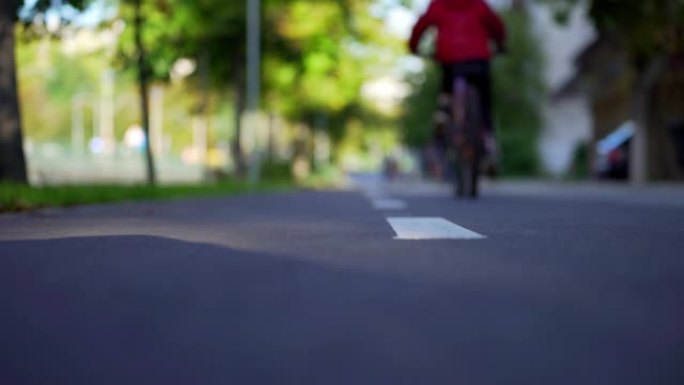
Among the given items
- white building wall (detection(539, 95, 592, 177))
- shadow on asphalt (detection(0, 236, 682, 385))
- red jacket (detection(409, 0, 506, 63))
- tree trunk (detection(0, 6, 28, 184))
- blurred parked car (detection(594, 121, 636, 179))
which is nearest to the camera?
shadow on asphalt (detection(0, 236, 682, 385))

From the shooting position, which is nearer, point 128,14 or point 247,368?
point 247,368

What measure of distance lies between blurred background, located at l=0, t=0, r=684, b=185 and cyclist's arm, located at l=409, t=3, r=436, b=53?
521 cm

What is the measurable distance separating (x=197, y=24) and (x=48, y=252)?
956 inches

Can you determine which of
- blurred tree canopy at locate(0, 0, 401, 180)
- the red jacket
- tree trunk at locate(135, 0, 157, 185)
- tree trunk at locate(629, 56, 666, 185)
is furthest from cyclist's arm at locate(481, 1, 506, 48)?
tree trunk at locate(629, 56, 666, 185)

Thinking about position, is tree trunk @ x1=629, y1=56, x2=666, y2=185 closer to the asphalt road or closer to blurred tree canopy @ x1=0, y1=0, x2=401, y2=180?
blurred tree canopy @ x1=0, y1=0, x2=401, y2=180

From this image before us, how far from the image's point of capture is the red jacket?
477 inches

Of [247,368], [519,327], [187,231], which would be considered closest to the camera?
[247,368]

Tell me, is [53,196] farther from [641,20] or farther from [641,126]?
[641,126]

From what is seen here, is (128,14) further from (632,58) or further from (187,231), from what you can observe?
(187,231)

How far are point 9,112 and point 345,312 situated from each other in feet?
40.3

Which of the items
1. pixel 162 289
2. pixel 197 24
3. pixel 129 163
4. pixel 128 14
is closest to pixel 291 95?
pixel 197 24

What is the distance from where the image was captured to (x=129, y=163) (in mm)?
56125

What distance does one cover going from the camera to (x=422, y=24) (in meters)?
12.4

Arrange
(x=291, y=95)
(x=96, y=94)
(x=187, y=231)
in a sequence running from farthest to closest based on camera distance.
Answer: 1. (x=96, y=94)
2. (x=291, y=95)
3. (x=187, y=231)
